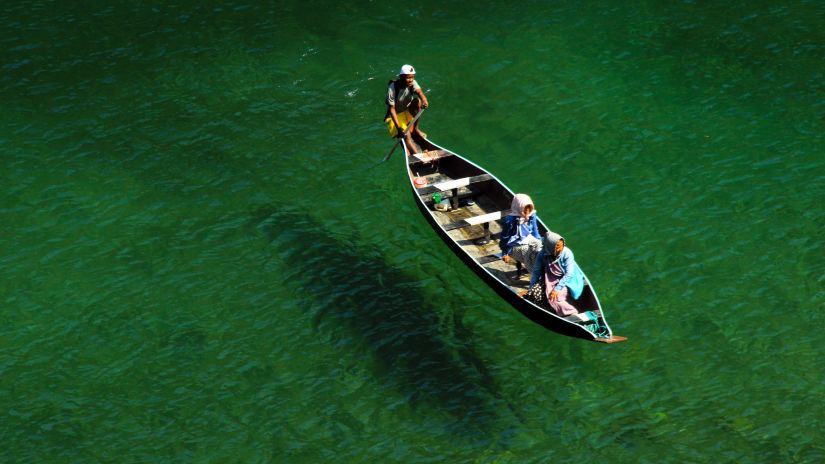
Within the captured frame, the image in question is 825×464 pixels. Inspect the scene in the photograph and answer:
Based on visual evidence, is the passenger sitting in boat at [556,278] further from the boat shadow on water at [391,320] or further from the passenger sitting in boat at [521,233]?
the boat shadow on water at [391,320]

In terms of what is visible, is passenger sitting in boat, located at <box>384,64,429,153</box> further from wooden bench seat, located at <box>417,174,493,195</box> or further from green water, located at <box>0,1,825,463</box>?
wooden bench seat, located at <box>417,174,493,195</box>

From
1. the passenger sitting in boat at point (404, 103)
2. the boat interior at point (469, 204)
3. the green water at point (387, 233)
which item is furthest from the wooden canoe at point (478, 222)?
the green water at point (387, 233)

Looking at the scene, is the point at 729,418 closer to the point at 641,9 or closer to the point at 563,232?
the point at 563,232

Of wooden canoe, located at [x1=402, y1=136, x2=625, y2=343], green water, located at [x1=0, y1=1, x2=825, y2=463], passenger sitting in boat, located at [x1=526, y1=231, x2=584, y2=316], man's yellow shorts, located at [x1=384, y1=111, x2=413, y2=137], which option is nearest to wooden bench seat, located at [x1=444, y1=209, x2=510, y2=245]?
wooden canoe, located at [x1=402, y1=136, x2=625, y2=343]

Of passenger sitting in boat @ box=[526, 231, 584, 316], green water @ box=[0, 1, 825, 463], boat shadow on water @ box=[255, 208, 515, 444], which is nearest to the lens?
passenger sitting in boat @ box=[526, 231, 584, 316]

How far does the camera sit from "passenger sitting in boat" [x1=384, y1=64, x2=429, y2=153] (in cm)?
2908

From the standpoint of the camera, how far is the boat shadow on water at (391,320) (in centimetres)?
2377

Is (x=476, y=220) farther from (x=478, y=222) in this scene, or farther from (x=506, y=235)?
(x=506, y=235)

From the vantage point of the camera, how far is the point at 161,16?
39.9m

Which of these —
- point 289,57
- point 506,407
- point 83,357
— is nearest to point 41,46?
point 289,57

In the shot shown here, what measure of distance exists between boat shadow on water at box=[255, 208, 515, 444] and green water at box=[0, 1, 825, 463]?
77 mm

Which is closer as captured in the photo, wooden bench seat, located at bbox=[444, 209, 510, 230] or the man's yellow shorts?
wooden bench seat, located at bbox=[444, 209, 510, 230]

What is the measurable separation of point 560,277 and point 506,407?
10.4ft

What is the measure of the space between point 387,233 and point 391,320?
379cm
